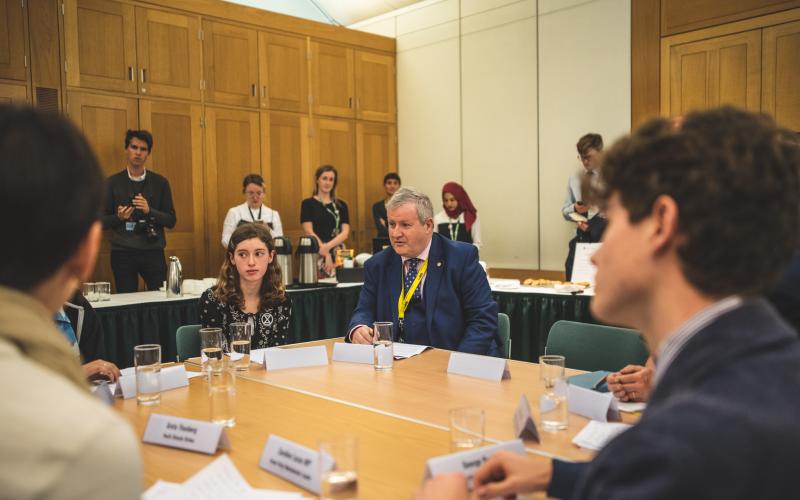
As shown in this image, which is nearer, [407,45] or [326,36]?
[326,36]

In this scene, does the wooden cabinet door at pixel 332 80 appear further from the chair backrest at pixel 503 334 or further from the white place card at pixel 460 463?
the white place card at pixel 460 463

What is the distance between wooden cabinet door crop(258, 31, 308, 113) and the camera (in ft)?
23.5

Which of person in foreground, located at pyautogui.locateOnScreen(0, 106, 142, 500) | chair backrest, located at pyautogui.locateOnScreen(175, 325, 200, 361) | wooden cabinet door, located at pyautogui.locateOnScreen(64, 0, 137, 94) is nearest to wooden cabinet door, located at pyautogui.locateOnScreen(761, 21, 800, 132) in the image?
chair backrest, located at pyautogui.locateOnScreen(175, 325, 200, 361)

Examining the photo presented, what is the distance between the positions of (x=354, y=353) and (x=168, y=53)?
5.18 meters

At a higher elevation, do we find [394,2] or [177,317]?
[394,2]

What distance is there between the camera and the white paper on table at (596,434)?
1.43 metres

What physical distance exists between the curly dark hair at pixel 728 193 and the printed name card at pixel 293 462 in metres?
0.69

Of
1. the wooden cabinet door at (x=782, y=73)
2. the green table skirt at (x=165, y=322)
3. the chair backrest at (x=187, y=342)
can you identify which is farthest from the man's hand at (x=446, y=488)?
the wooden cabinet door at (x=782, y=73)

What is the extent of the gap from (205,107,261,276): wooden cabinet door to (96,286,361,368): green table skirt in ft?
8.70

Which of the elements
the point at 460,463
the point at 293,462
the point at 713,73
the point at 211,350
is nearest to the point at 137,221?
the point at 211,350

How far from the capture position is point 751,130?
78 cm

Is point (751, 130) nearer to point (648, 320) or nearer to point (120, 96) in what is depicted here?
point (648, 320)

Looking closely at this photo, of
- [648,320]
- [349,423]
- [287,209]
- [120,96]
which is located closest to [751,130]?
[648,320]

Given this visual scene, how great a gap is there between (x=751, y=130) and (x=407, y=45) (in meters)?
7.92
